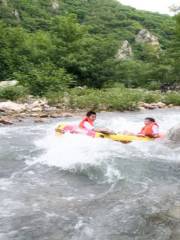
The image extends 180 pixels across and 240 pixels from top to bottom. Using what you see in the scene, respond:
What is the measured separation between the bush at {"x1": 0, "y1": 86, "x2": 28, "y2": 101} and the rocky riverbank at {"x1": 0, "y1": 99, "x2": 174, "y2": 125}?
1.84 feet

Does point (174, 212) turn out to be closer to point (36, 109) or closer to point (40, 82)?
point (36, 109)

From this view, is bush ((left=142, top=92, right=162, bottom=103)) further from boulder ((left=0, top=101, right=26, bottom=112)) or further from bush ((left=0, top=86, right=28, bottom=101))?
boulder ((left=0, top=101, right=26, bottom=112))

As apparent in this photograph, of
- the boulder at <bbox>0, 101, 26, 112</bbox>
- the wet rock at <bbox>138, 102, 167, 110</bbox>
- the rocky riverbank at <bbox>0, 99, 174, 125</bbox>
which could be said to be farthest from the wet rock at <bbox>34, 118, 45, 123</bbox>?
the wet rock at <bbox>138, 102, 167, 110</bbox>

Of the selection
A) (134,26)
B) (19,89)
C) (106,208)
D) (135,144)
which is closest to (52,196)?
(106,208)

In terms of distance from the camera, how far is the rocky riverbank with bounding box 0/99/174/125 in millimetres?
15641

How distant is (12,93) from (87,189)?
1311cm

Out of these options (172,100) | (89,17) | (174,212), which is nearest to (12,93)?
(172,100)

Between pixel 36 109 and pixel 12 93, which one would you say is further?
pixel 12 93

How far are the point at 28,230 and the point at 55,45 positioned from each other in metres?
23.2

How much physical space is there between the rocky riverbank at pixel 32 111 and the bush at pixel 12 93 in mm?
562

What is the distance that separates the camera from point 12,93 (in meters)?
19.4

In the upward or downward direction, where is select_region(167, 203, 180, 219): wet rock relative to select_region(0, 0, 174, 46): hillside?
downward

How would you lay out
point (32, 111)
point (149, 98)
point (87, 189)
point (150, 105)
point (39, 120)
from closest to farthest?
point (87, 189) → point (39, 120) → point (32, 111) → point (150, 105) → point (149, 98)

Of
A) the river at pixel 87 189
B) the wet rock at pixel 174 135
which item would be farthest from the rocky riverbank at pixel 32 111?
the wet rock at pixel 174 135
